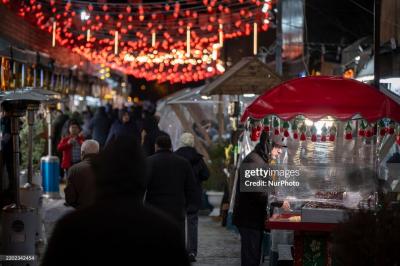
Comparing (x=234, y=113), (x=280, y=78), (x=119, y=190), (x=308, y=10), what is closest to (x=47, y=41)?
(x=308, y=10)

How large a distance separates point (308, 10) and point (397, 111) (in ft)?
53.1

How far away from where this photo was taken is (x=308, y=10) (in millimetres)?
26203

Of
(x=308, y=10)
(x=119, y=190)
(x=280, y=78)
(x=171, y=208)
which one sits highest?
(x=308, y=10)

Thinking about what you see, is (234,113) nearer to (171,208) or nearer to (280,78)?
(280,78)

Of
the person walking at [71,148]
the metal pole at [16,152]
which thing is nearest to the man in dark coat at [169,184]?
the metal pole at [16,152]

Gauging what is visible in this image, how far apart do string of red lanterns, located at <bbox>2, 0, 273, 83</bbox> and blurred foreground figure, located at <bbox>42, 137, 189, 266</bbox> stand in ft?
60.2

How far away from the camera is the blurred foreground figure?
4.27 metres

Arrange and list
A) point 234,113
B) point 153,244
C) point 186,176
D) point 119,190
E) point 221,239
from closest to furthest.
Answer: point 153,244 < point 119,190 < point 186,176 < point 221,239 < point 234,113

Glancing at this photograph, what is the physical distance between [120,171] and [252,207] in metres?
6.69

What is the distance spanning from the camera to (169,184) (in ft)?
35.7

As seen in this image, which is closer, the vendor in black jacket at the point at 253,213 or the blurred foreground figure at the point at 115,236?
the blurred foreground figure at the point at 115,236

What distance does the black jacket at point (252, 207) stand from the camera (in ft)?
37.0

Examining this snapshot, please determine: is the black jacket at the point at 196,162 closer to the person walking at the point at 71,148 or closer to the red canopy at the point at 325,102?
the red canopy at the point at 325,102

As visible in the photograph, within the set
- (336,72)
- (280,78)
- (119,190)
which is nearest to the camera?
(119,190)
